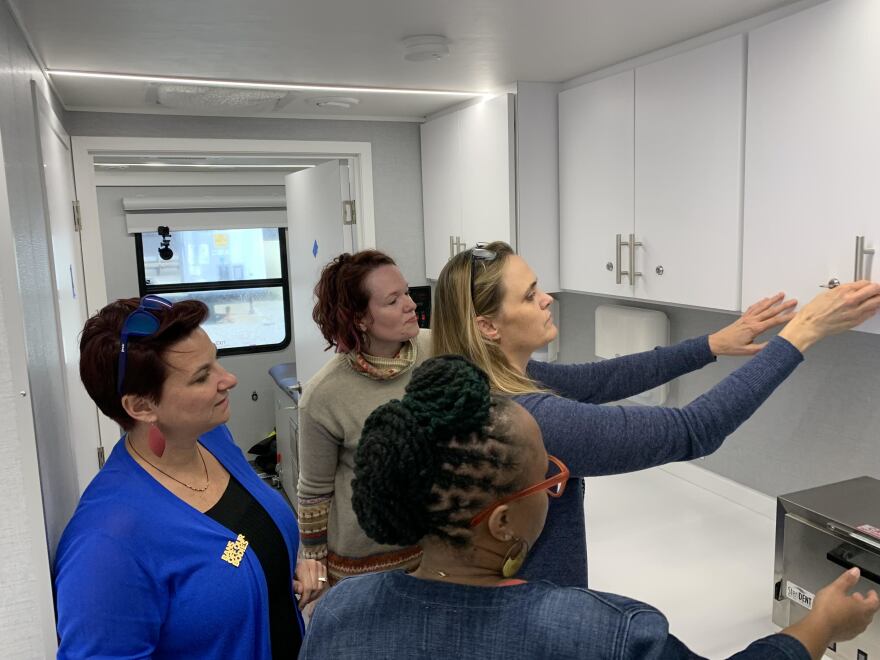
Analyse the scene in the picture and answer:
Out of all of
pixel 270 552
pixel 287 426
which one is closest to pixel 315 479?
pixel 270 552

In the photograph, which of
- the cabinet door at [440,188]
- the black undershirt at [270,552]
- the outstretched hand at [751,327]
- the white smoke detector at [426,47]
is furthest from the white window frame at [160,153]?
the outstretched hand at [751,327]

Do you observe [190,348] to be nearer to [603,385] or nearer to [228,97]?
[603,385]

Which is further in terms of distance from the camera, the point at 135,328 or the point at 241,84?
the point at 241,84

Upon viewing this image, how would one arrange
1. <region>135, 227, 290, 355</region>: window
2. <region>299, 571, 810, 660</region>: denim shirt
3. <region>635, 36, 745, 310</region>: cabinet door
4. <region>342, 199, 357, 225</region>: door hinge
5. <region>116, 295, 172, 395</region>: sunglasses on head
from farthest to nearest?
<region>135, 227, 290, 355</region>: window
<region>342, 199, 357, 225</region>: door hinge
<region>635, 36, 745, 310</region>: cabinet door
<region>116, 295, 172, 395</region>: sunglasses on head
<region>299, 571, 810, 660</region>: denim shirt

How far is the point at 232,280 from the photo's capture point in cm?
499

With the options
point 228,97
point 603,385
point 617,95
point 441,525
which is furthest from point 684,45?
point 441,525

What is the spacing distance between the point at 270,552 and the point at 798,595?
1.15 meters

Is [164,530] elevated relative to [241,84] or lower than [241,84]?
lower

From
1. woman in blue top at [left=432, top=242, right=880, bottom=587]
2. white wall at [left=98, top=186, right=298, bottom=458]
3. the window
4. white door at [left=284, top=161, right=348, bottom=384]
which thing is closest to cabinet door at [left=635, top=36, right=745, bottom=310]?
woman in blue top at [left=432, top=242, right=880, bottom=587]

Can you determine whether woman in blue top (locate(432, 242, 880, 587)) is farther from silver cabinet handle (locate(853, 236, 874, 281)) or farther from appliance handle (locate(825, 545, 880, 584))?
appliance handle (locate(825, 545, 880, 584))

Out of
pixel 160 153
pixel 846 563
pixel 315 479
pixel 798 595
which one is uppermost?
pixel 160 153

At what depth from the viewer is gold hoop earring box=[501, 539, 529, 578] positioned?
2.19ft

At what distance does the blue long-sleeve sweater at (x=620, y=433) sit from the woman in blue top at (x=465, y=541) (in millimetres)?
345

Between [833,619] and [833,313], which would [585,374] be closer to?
[833,313]
